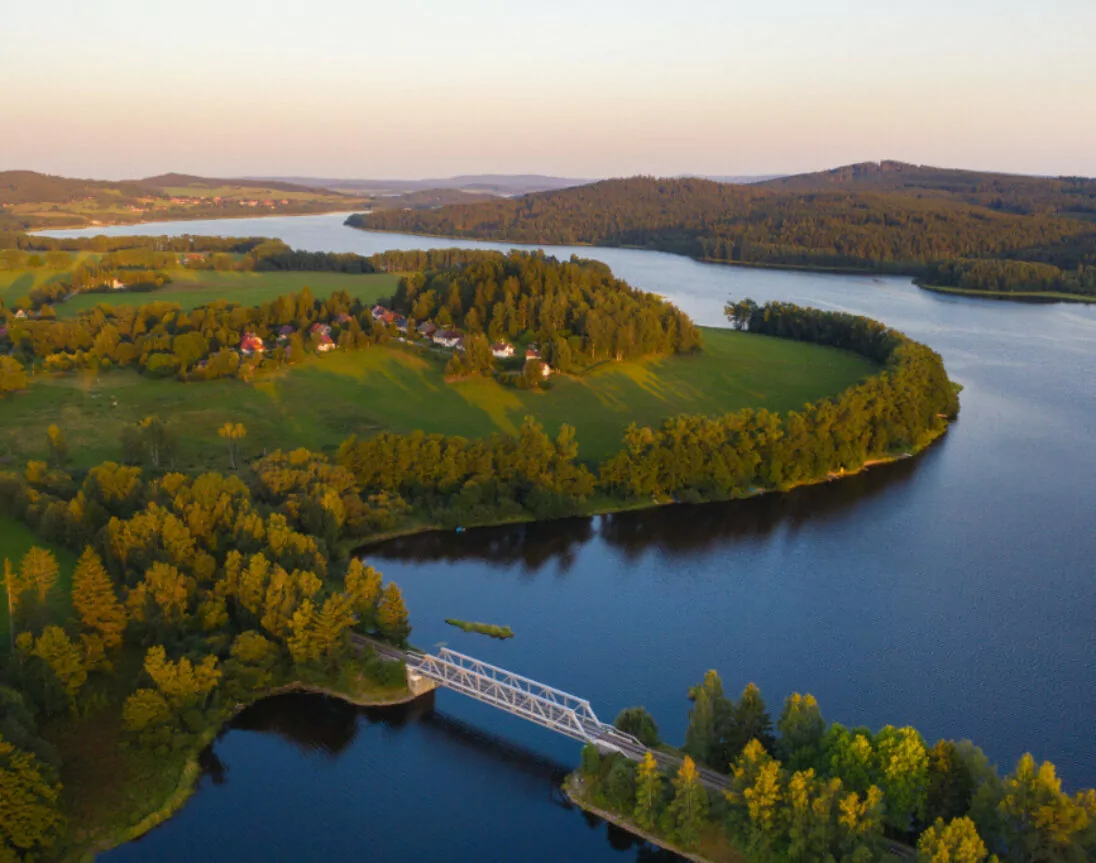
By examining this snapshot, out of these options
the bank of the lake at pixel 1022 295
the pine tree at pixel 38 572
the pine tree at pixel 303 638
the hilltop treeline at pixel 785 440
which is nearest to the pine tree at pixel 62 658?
the pine tree at pixel 38 572

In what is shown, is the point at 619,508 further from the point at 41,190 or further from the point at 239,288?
the point at 41,190

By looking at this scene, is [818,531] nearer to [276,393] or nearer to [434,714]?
[434,714]

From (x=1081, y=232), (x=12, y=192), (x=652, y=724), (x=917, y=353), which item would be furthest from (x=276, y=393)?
(x=12, y=192)

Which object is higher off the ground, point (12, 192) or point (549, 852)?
point (12, 192)

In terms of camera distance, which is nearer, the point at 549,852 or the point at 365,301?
the point at 549,852

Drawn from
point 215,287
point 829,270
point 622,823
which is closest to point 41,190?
point 215,287

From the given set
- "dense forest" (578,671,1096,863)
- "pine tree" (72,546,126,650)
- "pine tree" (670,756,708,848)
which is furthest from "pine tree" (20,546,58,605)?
"pine tree" (670,756,708,848)
